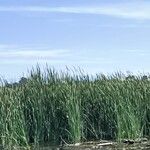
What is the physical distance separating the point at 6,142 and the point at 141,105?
12.3 feet

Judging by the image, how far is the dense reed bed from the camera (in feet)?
45.6

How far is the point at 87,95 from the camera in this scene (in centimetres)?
1517

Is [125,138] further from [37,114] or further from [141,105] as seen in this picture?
[37,114]

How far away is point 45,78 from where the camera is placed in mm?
15742

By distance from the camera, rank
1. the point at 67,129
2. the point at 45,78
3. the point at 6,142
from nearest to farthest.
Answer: the point at 6,142
the point at 67,129
the point at 45,78

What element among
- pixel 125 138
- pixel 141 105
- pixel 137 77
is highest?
pixel 137 77

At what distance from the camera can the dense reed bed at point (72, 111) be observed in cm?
1391

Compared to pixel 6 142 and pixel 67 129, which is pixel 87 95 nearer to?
pixel 67 129

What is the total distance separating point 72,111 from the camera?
14.2m

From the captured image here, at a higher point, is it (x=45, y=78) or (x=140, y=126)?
(x=45, y=78)

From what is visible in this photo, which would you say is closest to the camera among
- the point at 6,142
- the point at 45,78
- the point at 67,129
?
the point at 6,142

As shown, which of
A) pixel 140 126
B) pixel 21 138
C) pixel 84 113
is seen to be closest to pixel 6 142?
pixel 21 138

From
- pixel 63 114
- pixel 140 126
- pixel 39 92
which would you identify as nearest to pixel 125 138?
pixel 140 126

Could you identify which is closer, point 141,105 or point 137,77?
point 141,105
